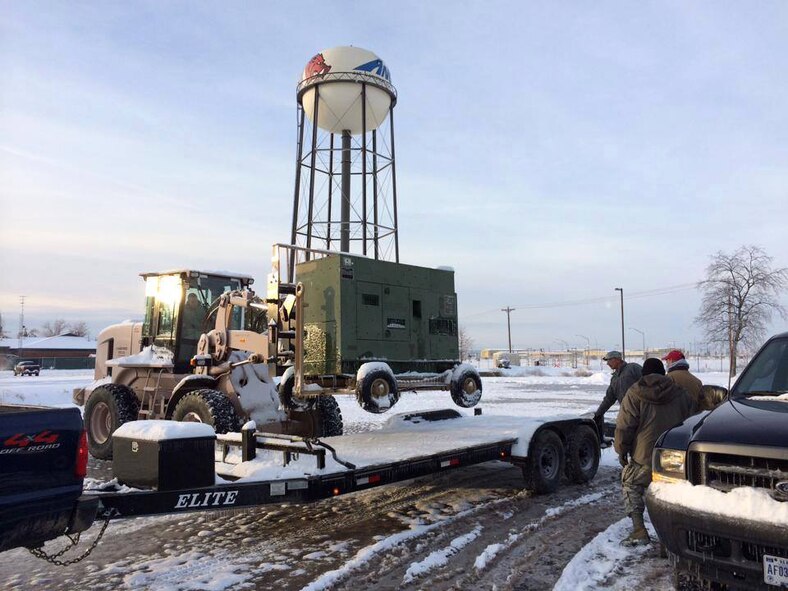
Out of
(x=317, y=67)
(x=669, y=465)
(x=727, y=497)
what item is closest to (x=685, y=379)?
(x=669, y=465)

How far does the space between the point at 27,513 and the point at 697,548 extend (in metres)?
4.01

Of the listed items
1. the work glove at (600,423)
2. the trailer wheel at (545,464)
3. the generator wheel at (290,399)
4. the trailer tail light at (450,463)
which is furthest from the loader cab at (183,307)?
the work glove at (600,423)

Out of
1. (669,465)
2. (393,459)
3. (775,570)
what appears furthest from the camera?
(393,459)

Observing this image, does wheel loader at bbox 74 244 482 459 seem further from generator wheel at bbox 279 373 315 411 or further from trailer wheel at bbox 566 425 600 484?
trailer wheel at bbox 566 425 600 484

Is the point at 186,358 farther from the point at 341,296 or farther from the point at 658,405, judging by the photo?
the point at 658,405

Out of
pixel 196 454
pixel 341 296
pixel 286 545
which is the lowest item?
pixel 286 545

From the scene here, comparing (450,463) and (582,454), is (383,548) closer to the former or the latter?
(450,463)

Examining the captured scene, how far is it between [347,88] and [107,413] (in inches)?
641

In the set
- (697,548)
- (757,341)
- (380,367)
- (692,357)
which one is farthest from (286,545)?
(692,357)

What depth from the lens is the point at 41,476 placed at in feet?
12.0

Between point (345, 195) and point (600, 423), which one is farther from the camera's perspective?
point (345, 195)

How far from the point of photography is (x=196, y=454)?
4910 millimetres

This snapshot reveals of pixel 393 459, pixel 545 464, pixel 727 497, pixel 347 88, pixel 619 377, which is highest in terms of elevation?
pixel 347 88

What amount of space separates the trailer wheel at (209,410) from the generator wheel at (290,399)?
1929mm
